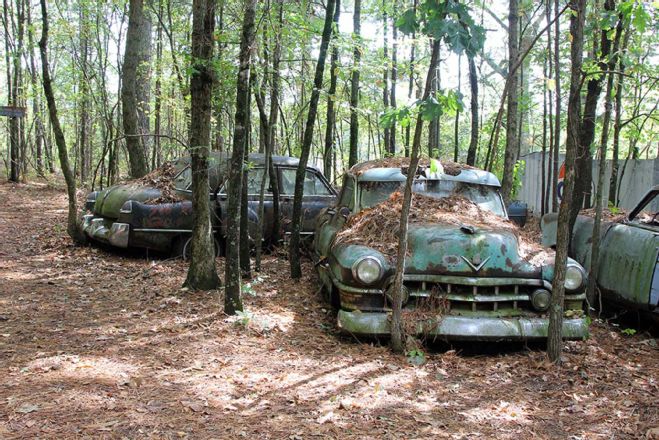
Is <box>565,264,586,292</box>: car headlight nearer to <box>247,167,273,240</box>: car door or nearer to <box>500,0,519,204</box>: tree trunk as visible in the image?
<box>247,167,273,240</box>: car door

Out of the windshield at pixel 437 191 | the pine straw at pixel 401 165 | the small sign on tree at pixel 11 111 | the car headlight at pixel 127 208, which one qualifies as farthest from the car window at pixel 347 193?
the small sign on tree at pixel 11 111

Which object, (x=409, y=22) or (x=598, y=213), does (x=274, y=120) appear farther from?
(x=598, y=213)

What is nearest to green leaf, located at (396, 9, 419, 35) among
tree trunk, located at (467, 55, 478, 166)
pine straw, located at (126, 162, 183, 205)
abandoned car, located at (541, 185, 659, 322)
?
abandoned car, located at (541, 185, 659, 322)

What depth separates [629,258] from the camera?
18.4 feet

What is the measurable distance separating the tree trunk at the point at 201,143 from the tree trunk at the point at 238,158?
0.74 m

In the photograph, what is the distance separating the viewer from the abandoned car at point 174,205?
8.02m

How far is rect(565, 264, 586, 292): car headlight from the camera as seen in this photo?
489cm

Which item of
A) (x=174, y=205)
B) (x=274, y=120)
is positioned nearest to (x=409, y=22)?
(x=274, y=120)

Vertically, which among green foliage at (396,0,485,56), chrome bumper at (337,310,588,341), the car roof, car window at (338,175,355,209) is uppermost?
green foliage at (396,0,485,56)

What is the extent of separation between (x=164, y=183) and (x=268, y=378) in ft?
18.0

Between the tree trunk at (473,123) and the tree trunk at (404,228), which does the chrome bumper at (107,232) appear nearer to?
the tree trunk at (404,228)

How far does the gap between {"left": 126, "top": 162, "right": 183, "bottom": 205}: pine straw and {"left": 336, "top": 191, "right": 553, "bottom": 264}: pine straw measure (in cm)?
366

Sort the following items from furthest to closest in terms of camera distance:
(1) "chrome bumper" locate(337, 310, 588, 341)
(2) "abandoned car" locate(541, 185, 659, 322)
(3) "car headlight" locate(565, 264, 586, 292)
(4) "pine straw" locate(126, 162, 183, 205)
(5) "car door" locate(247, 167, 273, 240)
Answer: (5) "car door" locate(247, 167, 273, 240) → (4) "pine straw" locate(126, 162, 183, 205) → (2) "abandoned car" locate(541, 185, 659, 322) → (3) "car headlight" locate(565, 264, 586, 292) → (1) "chrome bumper" locate(337, 310, 588, 341)

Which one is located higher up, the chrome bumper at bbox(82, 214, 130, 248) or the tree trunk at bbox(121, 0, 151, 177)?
the tree trunk at bbox(121, 0, 151, 177)
